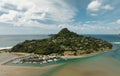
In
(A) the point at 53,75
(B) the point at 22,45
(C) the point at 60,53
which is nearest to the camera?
(A) the point at 53,75

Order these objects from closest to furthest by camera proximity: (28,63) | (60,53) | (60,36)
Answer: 1. (28,63)
2. (60,53)
3. (60,36)

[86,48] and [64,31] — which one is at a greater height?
[64,31]

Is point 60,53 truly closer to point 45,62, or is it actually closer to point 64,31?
point 45,62

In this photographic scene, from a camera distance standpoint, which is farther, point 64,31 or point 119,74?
point 64,31

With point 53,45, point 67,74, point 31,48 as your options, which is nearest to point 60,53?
point 53,45

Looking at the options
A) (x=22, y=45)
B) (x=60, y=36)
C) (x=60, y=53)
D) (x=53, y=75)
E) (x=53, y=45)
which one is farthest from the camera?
(x=60, y=36)

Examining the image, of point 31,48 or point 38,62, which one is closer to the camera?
point 38,62

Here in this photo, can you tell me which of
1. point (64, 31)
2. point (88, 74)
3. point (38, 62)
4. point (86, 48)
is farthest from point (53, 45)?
point (88, 74)

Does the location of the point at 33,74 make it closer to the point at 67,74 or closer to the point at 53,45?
the point at 67,74

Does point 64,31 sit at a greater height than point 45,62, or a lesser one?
greater
